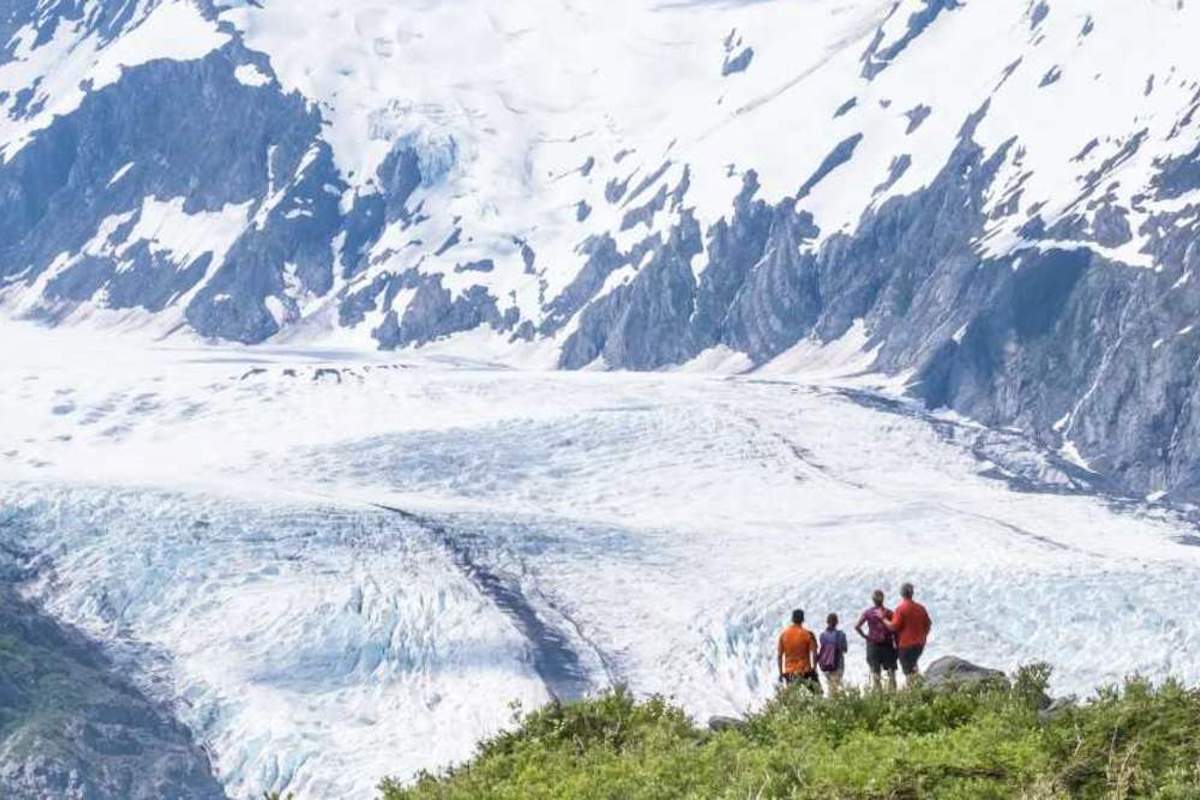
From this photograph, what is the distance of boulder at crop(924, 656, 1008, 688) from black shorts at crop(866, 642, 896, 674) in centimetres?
116

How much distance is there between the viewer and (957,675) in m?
26.8

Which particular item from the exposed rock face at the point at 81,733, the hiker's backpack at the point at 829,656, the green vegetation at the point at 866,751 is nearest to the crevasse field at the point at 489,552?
the exposed rock face at the point at 81,733

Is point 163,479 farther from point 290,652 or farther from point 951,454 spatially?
point 951,454

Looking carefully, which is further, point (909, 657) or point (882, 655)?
point (909, 657)

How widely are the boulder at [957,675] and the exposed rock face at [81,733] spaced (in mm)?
57735

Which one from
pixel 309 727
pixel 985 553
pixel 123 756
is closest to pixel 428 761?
pixel 309 727

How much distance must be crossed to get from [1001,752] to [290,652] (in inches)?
2915

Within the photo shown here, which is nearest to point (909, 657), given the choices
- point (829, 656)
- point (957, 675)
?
point (829, 656)

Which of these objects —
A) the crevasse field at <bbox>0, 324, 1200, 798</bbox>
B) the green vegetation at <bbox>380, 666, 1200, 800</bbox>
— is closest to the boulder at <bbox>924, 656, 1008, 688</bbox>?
the green vegetation at <bbox>380, 666, 1200, 800</bbox>

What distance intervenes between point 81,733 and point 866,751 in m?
71.2

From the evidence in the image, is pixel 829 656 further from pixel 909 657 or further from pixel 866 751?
pixel 866 751

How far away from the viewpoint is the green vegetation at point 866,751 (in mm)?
18016

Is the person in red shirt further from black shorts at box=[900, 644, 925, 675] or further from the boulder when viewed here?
the boulder

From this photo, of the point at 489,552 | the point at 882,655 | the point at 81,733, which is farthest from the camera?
the point at 489,552
